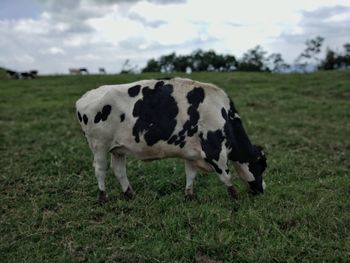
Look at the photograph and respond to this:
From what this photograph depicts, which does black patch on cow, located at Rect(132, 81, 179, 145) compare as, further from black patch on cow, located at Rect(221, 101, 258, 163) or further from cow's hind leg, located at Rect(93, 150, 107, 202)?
black patch on cow, located at Rect(221, 101, 258, 163)

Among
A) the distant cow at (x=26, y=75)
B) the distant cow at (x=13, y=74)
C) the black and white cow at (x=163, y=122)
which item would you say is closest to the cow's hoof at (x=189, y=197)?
the black and white cow at (x=163, y=122)

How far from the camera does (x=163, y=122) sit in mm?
6512

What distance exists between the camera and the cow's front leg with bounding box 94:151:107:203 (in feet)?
22.3

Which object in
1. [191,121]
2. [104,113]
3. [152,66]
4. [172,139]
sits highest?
[104,113]

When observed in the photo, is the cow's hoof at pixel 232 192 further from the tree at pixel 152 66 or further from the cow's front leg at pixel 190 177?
the tree at pixel 152 66

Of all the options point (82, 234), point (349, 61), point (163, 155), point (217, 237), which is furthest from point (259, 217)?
point (349, 61)

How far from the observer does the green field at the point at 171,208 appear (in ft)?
17.1

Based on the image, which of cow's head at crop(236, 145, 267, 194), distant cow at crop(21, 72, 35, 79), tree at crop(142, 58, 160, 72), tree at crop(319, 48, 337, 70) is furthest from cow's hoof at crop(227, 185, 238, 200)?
tree at crop(142, 58, 160, 72)

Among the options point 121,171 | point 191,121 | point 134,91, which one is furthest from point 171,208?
point 134,91

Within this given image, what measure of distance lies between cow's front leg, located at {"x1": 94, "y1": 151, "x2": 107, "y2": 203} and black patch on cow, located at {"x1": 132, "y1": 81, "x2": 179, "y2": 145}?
657 mm

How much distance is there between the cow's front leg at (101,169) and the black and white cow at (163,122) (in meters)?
0.02

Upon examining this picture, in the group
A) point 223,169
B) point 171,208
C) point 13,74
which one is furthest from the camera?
point 13,74

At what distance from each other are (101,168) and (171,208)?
1.28 metres

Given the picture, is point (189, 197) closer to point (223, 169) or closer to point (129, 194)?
point (223, 169)
